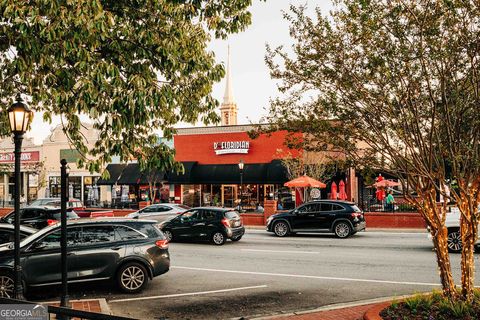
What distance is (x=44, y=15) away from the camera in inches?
333

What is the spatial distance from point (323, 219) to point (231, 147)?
16.9 metres

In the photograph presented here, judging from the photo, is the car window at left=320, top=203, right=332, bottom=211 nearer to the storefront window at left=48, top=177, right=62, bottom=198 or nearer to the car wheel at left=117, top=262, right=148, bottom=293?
the car wheel at left=117, top=262, right=148, bottom=293

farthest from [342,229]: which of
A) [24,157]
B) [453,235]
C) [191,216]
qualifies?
[24,157]

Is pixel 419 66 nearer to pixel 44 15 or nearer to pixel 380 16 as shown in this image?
pixel 380 16

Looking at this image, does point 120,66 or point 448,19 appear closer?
point 448,19

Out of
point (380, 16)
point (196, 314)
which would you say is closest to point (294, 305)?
point (196, 314)

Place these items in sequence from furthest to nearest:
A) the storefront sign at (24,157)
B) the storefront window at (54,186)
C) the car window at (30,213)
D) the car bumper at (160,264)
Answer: the storefront sign at (24,157) → the storefront window at (54,186) → the car window at (30,213) → the car bumper at (160,264)

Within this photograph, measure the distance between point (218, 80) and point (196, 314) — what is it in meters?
5.08

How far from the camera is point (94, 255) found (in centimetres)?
1050

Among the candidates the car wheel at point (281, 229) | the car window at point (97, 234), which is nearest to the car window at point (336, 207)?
the car wheel at point (281, 229)

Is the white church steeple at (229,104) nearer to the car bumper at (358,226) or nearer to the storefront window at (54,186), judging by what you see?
the storefront window at (54,186)

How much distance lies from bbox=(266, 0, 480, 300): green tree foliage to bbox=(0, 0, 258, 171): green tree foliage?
2.30m

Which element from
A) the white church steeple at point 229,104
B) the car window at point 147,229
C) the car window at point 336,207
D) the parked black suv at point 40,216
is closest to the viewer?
the car window at point 147,229

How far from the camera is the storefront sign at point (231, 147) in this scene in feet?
118
